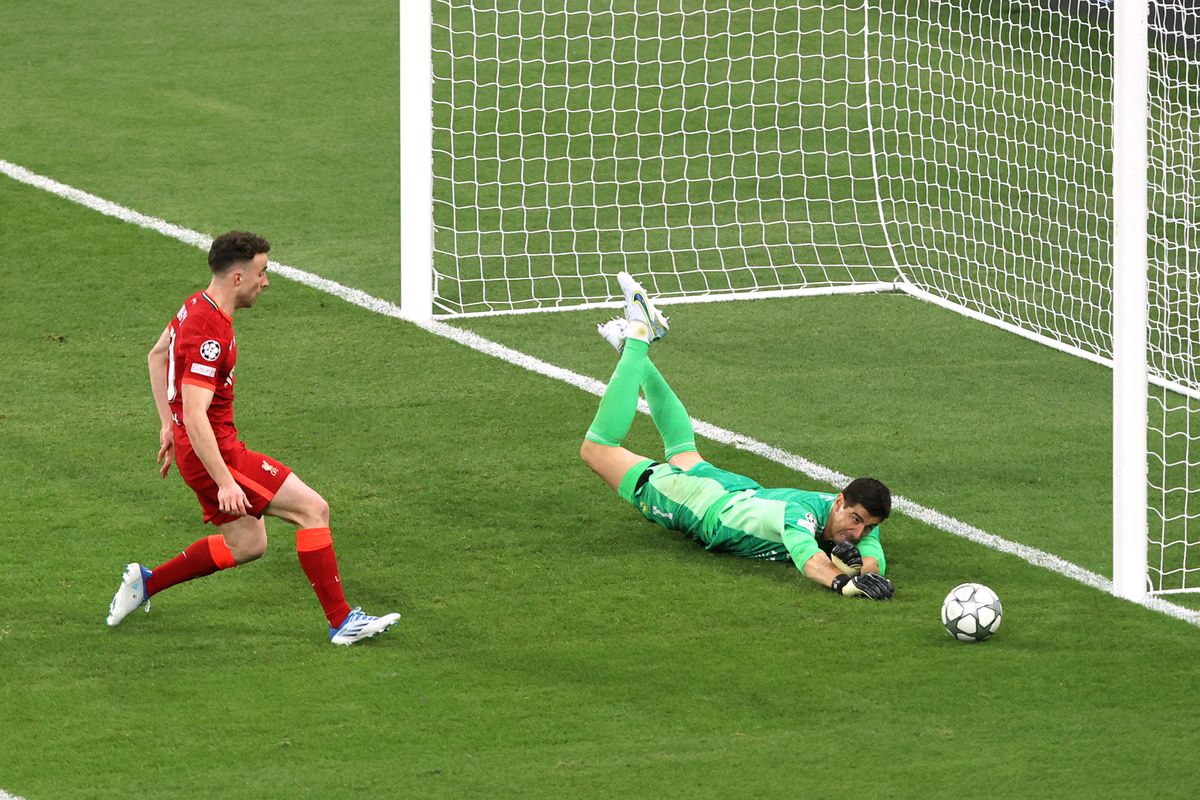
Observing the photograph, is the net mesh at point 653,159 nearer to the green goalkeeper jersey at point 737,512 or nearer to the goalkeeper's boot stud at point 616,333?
the goalkeeper's boot stud at point 616,333

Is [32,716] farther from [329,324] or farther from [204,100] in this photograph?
[204,100]

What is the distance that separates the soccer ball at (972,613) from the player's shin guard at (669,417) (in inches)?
67.7

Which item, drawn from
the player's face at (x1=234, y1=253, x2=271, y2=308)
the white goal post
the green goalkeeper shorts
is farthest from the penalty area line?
the player's face at (x1=234, y1=253, x2=271, y2=308)

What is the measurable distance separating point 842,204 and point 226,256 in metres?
7.49

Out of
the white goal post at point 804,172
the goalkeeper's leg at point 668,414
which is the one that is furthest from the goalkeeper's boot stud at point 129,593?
the white goal post at point 804,172

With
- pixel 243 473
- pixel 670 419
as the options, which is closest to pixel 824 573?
pixel 670 419

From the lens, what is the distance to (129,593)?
24.0 ft

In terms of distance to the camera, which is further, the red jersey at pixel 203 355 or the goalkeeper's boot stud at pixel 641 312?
the goalkeeper's boot stud at pixel 641 312

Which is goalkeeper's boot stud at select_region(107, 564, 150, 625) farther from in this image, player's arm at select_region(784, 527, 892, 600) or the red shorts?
player's arm at select_region(784, 527, 892, 600)

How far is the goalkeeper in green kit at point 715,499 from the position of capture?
762 cm

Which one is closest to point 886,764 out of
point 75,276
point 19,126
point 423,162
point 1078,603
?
point 1078,603

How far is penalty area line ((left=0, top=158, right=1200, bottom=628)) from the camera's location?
7889 mm

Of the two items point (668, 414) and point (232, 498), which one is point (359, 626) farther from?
point (668, 414)

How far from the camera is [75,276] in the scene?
1193 centimetres
